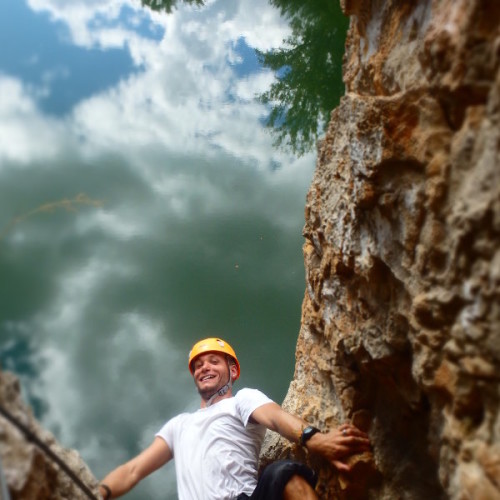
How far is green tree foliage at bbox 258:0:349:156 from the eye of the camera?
315 inches

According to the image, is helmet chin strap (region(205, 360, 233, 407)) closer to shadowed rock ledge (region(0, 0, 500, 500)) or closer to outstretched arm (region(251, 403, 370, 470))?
shadowed rock ledge (region(0, 0, 500, 500))

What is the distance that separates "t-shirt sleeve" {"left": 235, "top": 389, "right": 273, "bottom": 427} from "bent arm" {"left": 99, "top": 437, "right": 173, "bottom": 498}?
0.56 metres

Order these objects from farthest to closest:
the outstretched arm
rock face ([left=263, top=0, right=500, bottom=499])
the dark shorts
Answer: the dark shorts < the outstretched arm < rock face ([left=263, top=0, right=500, bottom=499])

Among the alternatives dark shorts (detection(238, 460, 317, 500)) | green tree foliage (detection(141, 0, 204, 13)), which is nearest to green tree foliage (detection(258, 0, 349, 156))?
green tree foliage (detection(141, 0, 204, 13))

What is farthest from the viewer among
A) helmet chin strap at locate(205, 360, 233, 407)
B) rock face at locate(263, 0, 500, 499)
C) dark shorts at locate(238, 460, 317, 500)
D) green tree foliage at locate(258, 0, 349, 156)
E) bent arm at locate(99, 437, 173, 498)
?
green tree foliage at locate(258, 0, 349, 156)

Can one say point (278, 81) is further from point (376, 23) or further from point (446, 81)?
point (446, 81)

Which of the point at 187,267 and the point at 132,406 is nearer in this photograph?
the point at 132,406

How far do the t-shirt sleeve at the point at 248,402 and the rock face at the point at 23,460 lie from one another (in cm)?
127

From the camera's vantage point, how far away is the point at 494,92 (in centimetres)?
173

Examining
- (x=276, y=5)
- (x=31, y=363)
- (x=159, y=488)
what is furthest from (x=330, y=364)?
(x=276, y=5)

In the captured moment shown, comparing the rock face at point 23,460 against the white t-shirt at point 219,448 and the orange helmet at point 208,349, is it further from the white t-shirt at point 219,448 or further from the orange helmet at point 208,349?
the orange helmet at point 208,349

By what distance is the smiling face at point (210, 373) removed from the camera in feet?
12.8

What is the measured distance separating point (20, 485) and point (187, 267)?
480cm

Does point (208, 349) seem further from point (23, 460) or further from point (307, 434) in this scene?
point (23, 460)
